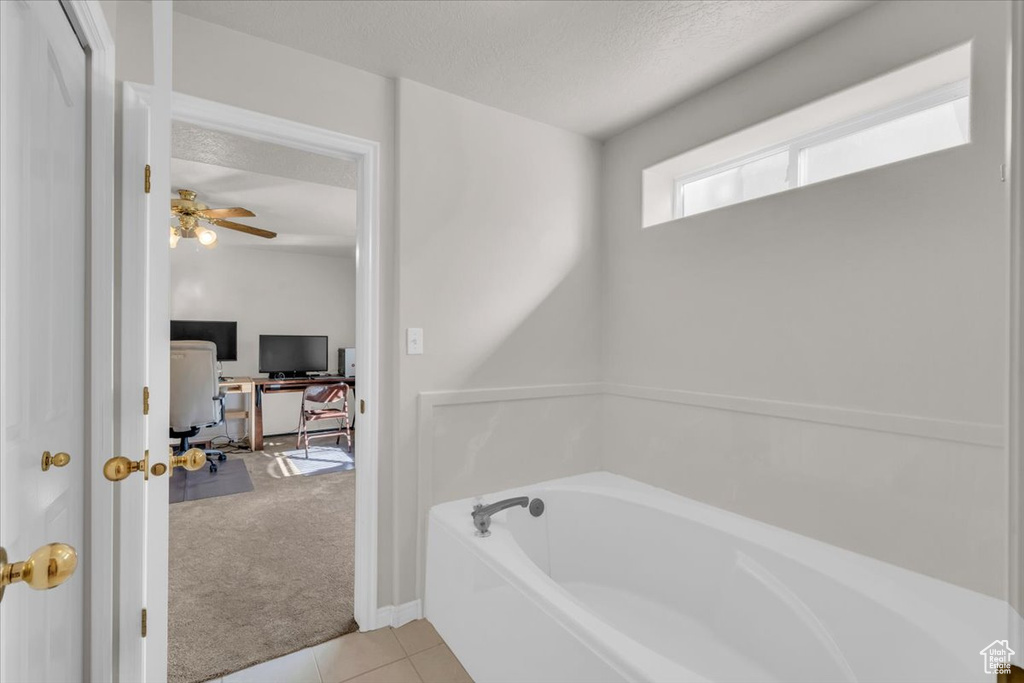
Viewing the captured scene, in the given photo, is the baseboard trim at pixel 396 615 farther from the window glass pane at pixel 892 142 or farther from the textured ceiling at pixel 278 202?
the textured ceiling at pixel 278 202

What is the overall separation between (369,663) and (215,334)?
183 inches

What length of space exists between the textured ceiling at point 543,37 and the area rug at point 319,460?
11.4 feet

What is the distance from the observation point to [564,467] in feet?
8.40

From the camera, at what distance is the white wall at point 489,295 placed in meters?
2.10

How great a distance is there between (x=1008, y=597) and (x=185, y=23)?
238 cm

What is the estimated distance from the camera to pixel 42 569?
588 millimetres

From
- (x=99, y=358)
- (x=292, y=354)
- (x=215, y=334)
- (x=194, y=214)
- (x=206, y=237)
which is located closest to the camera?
(x=99, y=358)

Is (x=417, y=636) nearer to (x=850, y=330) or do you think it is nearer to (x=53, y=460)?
(x=53, y=460)

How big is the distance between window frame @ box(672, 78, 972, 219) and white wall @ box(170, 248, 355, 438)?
15.9ft

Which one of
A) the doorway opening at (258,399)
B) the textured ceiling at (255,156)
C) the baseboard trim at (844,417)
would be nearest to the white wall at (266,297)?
the doorway opening at (258,399)

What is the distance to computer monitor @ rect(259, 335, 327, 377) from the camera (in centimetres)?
565

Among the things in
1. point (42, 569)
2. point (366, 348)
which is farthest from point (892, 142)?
point (42, 569)

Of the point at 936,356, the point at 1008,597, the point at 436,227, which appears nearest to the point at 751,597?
the point at 936,356

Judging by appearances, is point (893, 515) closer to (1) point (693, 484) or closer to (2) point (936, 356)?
(2) point (936, 356)
